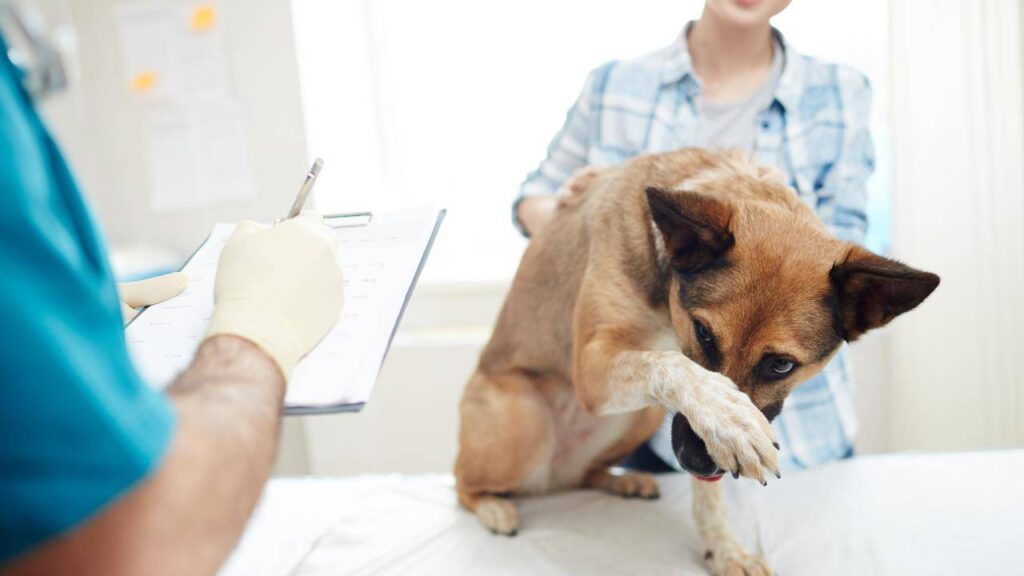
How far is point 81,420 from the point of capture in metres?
0.43

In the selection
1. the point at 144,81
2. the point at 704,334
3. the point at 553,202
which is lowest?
the point at 704,334

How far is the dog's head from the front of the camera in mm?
1107

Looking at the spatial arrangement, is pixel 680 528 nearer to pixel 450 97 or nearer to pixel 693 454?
pixel 693 454

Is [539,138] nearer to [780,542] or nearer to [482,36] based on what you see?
[482,36]

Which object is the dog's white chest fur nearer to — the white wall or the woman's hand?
the woman's hand

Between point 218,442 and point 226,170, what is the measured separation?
2.66 m

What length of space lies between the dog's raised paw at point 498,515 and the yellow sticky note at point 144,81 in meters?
2.42

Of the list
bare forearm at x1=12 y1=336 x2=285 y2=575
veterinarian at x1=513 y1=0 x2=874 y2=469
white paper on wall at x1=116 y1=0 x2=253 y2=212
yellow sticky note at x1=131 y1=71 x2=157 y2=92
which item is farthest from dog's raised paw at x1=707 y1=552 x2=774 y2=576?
yellow sticky note at x1=131 y1=71 x2=157 y2=92

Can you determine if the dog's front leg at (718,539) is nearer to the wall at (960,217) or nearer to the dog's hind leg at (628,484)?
the dog's hind leg at (628,484)

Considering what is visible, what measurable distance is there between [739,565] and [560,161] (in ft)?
3.73

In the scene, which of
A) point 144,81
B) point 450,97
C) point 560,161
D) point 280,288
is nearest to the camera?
point 280,288

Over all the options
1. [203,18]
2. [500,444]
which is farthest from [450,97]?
[500,444]

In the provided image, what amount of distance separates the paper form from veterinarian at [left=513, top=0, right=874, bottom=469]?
0.66m

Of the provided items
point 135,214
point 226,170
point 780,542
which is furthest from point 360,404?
point 135,214
